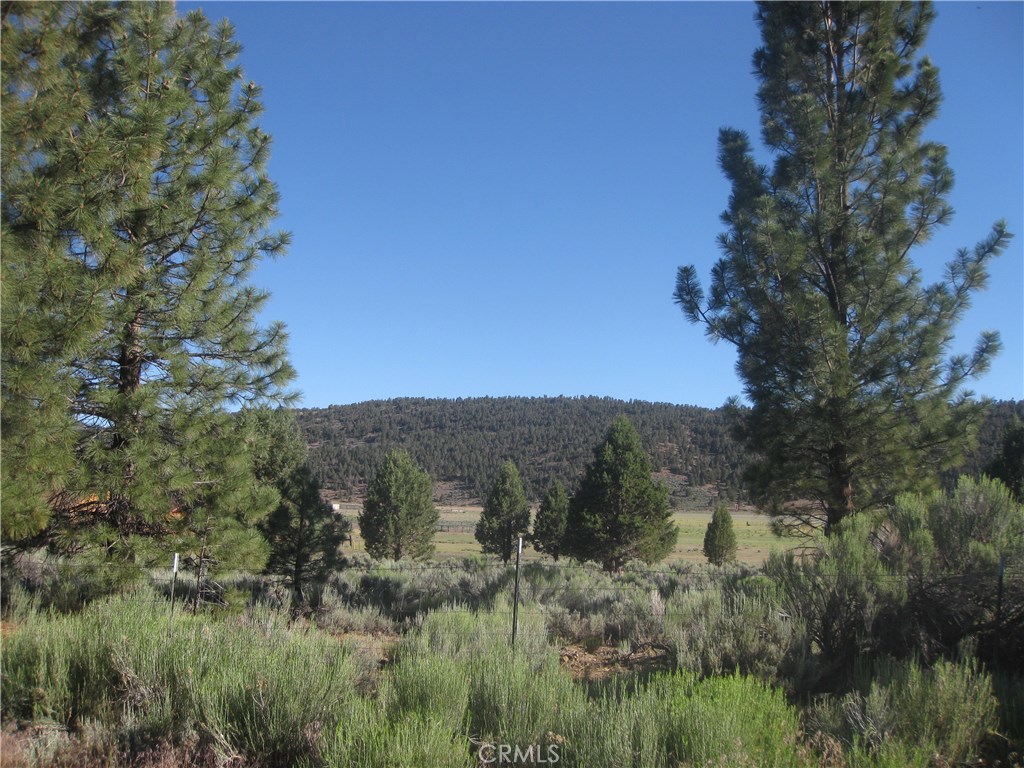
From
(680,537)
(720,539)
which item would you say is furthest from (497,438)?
(720,539)

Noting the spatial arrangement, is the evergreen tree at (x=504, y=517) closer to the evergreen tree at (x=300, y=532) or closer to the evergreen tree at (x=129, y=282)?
the evergreen tree at (x=300, y=532)

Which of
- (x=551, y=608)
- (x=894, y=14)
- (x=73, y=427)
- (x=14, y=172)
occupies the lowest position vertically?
(x=551, y=608)

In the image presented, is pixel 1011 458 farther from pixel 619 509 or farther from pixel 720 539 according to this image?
pixel 720 539

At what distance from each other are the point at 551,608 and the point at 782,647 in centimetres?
482

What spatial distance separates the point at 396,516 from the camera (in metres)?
36.4

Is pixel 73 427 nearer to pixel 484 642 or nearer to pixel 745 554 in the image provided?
pixel 484 642

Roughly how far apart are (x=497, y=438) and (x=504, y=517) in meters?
94.3

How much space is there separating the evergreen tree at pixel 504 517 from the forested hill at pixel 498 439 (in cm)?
5210

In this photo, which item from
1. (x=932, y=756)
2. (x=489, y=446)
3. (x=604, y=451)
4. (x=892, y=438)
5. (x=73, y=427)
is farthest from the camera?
(x=489, y=446)

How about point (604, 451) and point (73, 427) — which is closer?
point (73, 427)

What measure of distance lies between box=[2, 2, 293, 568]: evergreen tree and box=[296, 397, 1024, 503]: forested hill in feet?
276

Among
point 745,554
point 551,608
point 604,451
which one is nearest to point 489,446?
point 745,554

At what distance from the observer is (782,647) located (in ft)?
22.7

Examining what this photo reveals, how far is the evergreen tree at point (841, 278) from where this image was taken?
10062 mm
